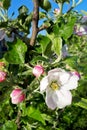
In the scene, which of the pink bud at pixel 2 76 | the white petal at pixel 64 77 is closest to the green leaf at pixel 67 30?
the white petal at pixel 64 77

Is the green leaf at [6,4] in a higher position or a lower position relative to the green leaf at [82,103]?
higher

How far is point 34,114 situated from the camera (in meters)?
1.72

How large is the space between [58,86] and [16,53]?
0.23m

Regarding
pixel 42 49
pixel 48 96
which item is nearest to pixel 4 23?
pixel 42 49

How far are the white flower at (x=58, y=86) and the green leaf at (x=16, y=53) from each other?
0.14 meters

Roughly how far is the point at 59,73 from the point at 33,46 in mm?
229

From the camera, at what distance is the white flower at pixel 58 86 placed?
5.05 ft

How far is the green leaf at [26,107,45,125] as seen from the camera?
1.71 m

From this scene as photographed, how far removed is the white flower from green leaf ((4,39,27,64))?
0.47 ft

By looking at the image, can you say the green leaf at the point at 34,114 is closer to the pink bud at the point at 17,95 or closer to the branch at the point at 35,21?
the pink bud at the point at 17,95

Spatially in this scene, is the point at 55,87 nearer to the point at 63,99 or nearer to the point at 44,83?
the point at 63,99

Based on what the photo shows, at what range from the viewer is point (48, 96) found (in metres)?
1.58

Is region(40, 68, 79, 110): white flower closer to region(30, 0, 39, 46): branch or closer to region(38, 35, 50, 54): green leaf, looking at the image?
region(38, 35, 50, 54): green leaf

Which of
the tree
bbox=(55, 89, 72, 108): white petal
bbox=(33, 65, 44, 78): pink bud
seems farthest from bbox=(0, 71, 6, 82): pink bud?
bbox=(55, 89, 72, 108): white petal
